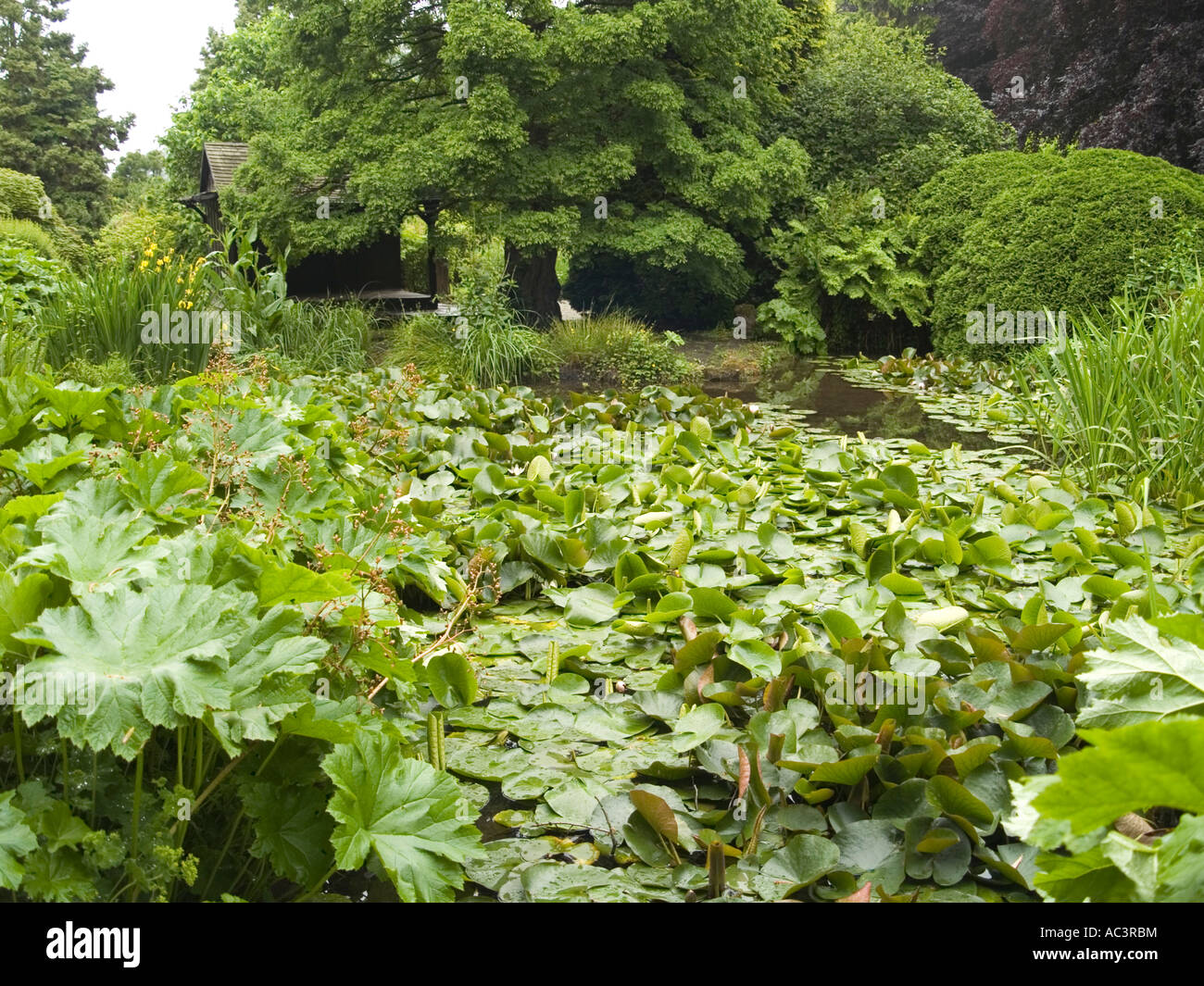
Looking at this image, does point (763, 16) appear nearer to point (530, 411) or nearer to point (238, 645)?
point (530, 411)

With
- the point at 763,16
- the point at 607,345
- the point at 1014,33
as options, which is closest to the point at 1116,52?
the point at 1014,33

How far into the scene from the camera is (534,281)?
12.0 meters

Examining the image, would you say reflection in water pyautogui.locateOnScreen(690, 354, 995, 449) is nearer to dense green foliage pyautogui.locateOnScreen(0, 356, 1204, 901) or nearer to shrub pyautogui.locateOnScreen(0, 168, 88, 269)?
dense green foliage pyautogui.locateOnScreen(0, 356, 1204, 901)

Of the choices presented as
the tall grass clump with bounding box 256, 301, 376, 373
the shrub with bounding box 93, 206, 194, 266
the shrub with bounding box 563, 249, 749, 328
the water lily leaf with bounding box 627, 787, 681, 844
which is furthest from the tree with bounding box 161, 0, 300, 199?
the water lily leaf with bounding box 627, 787, 681, 844

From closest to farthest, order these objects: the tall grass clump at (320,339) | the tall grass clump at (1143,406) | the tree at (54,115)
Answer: the tall grass clump at (1143,406) < the tall grass clump at (320,339) < the tree at (54,115)

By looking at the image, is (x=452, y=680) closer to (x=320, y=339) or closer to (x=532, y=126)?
(x=320, y=339)

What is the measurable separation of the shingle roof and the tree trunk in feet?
27.2

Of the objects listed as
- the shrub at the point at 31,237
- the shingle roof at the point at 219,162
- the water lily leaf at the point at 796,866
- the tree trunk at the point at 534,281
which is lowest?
the water lily leaf at the point at 796,866

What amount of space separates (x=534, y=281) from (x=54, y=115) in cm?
2161

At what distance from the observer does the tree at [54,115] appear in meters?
25.0

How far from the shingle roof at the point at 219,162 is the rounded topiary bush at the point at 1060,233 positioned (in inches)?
519

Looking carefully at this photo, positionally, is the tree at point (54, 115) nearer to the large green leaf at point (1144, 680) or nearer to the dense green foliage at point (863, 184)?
the dense green foliage at point (863, 184)

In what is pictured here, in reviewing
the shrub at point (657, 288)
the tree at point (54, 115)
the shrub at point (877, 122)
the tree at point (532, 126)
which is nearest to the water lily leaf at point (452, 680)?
the tree at point (532, 126)

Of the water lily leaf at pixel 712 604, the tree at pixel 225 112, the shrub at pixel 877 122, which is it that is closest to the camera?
the water lily leaf at pixel 712 604
